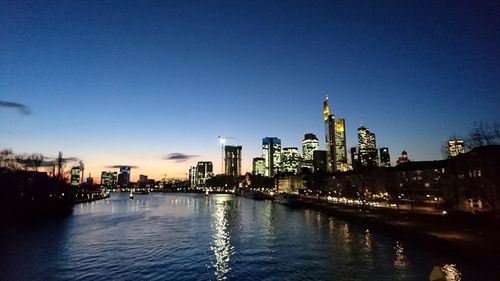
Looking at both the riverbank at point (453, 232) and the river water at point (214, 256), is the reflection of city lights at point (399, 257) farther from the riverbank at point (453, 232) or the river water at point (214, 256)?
the riverbank at point (453, 232)

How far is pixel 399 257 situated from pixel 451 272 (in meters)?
7.15

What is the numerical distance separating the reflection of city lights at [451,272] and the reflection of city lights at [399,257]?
3.78 meters

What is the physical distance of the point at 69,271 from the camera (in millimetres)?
33719

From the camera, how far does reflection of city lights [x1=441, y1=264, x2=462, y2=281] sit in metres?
29.9

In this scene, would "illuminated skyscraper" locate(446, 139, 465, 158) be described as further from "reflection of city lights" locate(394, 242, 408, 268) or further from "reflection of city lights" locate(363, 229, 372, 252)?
"reflection of city lights" locate(394, 242, 408, 268)

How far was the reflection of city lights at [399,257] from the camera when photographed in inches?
1387

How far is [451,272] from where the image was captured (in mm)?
31781

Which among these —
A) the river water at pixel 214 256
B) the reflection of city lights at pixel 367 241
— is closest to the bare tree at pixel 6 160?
the river water at pixel 214 256

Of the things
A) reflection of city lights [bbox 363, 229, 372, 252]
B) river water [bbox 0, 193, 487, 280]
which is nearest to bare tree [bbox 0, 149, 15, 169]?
river water [bbox 0, 193, 487, 280]

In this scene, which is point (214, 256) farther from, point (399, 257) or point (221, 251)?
point (399, 257)

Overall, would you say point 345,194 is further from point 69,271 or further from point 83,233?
point 69,271

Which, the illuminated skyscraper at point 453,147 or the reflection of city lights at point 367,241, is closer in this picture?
the reflection of city lights at point 367,241

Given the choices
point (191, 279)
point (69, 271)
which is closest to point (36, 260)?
point (69, 271)

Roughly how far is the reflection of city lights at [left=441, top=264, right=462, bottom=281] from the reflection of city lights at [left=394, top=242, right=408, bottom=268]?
3778 mm
